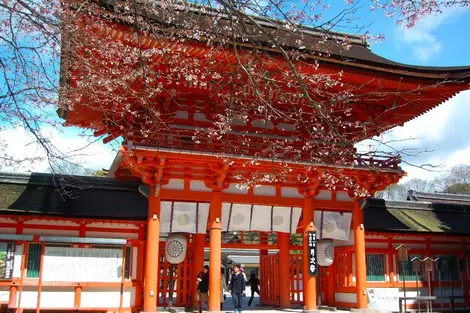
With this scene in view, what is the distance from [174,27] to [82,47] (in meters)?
1.44

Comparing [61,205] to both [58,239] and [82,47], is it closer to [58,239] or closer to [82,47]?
[58,239]

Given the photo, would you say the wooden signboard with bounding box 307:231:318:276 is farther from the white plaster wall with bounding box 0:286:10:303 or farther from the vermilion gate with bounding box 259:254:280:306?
the white plaster wall with bounding box 0:286:10:303

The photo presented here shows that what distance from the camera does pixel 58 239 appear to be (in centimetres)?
1229

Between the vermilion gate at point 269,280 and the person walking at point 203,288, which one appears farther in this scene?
the vermilion gate at point 269,280

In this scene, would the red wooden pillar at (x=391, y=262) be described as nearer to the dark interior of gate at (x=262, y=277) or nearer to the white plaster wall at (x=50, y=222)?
the dark interior of gate at (x=262, y=277)

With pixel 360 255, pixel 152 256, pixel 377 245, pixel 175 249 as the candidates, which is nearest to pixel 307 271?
pixel 360 255

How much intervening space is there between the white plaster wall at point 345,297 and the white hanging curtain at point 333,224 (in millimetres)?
1760

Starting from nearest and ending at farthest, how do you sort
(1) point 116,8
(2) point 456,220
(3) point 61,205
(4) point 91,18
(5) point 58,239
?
(1) point 116,8
(4) point 91,18
(5) point 58,239
(3) point 61,205
(2) point 456,220

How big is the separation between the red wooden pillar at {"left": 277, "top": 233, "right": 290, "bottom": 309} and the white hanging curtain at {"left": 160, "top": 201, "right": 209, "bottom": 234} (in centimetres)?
307

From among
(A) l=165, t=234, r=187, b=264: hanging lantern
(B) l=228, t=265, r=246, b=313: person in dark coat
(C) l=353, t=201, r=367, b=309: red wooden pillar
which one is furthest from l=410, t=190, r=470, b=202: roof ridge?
(A) l=165, t=234, r=187, b=264: hanging lantern

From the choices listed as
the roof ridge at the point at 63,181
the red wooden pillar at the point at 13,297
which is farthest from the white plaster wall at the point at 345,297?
the red wooden pillar at the point at 13,297

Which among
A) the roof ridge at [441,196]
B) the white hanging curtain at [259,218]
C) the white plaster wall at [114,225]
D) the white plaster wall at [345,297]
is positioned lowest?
the white plaster wall at [345,297]

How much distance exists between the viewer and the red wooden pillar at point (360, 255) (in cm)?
1434

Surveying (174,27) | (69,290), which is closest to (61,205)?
(69,290)
